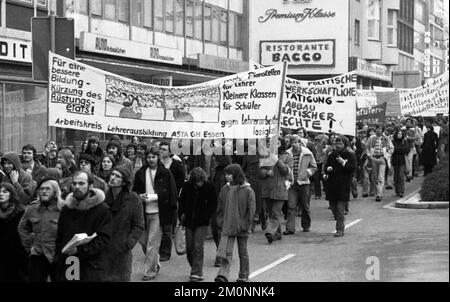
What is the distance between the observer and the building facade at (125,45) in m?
23.3

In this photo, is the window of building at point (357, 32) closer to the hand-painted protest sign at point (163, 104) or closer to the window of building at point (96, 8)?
the window of building at point (96, 8)

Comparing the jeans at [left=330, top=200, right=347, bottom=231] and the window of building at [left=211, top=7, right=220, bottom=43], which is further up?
the window of building at [left=211, top=7, right=220, bottom=43]

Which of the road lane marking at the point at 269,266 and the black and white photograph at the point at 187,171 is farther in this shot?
the road lane marking at the point at 269,266

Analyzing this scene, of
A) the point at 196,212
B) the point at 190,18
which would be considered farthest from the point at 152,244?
the point at 190,18

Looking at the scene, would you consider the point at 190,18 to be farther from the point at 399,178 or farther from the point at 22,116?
the point at 399,178

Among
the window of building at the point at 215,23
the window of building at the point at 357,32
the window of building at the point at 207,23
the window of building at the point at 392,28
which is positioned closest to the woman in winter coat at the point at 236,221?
the window of building at the point at 207,23

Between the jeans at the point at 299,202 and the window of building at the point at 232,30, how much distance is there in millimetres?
25020

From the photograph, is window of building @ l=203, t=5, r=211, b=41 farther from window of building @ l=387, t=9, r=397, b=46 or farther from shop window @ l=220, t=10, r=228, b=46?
window of building @ l=387, t=9, r=397, b=46

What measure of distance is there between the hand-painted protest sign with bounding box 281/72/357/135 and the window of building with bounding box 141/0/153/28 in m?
15.9

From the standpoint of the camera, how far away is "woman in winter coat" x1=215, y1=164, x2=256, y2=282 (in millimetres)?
11680

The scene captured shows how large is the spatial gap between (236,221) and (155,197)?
1345mm

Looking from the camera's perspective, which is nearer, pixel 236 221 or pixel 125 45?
pixel 236 221

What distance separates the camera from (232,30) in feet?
138

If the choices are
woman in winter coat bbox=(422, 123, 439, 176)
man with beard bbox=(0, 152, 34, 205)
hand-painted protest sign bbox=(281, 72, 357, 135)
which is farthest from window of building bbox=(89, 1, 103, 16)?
man with beard bbox=(0, 152, 34, 205)
